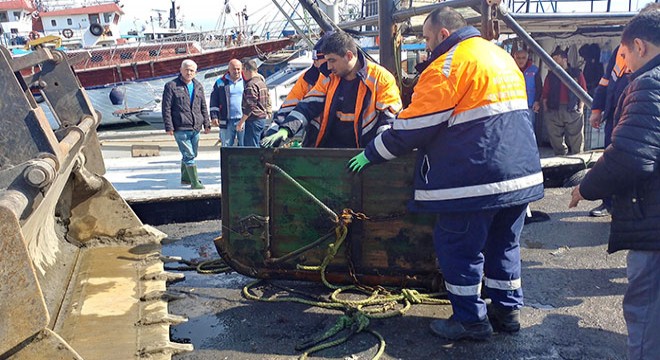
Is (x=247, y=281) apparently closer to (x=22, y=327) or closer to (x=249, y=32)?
(x=22, y=327)

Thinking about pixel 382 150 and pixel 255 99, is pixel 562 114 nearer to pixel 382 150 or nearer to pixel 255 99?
pixel 255 99

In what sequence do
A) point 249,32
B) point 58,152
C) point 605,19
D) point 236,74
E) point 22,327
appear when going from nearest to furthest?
point 22,327 < point 58,152 < point 605,19 < point 236,74 < point 249,32

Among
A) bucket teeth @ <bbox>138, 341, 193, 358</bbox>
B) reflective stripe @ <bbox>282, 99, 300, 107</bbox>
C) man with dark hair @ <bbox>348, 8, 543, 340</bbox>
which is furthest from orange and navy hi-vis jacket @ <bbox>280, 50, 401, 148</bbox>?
bucket teeth @ <bbox>138, 341, 193, 358</bbox>

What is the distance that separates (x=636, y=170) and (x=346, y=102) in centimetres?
219

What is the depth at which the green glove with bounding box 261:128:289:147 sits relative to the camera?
413cm

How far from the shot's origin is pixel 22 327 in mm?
2488

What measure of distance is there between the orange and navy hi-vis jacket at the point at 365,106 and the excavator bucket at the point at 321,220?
500 millimetres

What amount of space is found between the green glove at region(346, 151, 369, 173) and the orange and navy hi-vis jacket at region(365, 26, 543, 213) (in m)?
0.27

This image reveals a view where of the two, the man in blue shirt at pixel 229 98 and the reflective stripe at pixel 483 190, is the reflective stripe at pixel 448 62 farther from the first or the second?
the man in blue shirt at pixel 229 98

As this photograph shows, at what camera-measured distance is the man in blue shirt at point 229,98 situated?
784 centimetres

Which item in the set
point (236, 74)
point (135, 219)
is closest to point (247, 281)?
point (135, 219)

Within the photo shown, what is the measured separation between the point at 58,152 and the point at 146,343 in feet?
3.80

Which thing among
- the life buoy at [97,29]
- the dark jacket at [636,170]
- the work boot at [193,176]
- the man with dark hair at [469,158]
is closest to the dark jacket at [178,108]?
the work boot at [193,176]

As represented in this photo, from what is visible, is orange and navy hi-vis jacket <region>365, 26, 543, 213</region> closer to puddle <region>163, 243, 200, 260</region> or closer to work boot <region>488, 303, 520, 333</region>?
work boot <region>488, 303, 520, 333</region>
